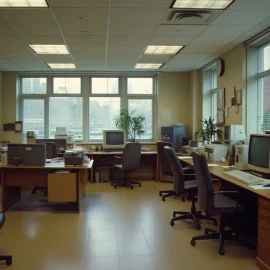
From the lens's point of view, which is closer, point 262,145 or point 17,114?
point 262,145

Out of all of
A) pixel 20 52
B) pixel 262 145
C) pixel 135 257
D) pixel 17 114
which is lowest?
pixel 135 257

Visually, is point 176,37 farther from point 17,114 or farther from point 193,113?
point 17,114

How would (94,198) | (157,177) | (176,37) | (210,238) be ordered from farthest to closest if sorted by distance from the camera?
1. (157,177)
2. (94,198)
3. (176,37)
4. (210,238)

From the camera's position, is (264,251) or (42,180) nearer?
(264,251)

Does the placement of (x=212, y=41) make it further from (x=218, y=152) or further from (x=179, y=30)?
(x=218, y=152)

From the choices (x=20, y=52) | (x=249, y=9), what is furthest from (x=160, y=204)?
(x=20, y=52)

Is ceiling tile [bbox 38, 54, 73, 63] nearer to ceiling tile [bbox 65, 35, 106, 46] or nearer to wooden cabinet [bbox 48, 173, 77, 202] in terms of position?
ceiling tile [bbox 65, 35, 106, 46]

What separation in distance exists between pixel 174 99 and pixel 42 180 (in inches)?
171

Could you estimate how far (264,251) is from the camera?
291cm

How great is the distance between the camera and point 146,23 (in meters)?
4.41

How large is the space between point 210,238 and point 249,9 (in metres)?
2.79

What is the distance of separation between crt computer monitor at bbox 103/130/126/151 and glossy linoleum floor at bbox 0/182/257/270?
258 cm

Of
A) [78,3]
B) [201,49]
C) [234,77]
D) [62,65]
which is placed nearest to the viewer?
[78,3]

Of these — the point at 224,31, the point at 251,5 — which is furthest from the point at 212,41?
the point at 251,5
